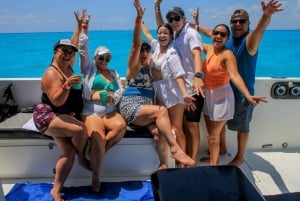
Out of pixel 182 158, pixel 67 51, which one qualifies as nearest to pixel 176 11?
pixel 67 51

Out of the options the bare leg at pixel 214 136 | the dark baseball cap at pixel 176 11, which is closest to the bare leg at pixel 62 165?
the bare leg at pixel 214 136

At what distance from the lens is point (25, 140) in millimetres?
2947

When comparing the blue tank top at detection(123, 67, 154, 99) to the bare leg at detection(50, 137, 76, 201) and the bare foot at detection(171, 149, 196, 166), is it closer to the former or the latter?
the bare foot at detection(171, 149, 196, 166)

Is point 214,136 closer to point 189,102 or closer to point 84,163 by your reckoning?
point 189,102

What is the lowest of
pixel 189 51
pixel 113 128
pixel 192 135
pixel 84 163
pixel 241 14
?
pixel 84 163

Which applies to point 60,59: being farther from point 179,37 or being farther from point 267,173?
point 267,173

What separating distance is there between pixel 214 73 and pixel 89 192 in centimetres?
138

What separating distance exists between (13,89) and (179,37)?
180 cm

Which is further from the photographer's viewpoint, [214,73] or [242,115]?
[242,115]

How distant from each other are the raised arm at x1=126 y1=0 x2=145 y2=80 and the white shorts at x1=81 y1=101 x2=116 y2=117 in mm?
360

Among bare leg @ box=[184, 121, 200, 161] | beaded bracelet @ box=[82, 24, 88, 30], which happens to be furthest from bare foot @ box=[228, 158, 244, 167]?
beaded bracelet @ box=[82, 24, 88, 30]

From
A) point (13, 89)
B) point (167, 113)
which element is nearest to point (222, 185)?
point (167, 113)

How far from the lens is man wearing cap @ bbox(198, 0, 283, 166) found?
2583mm

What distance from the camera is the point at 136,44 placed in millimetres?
2744
